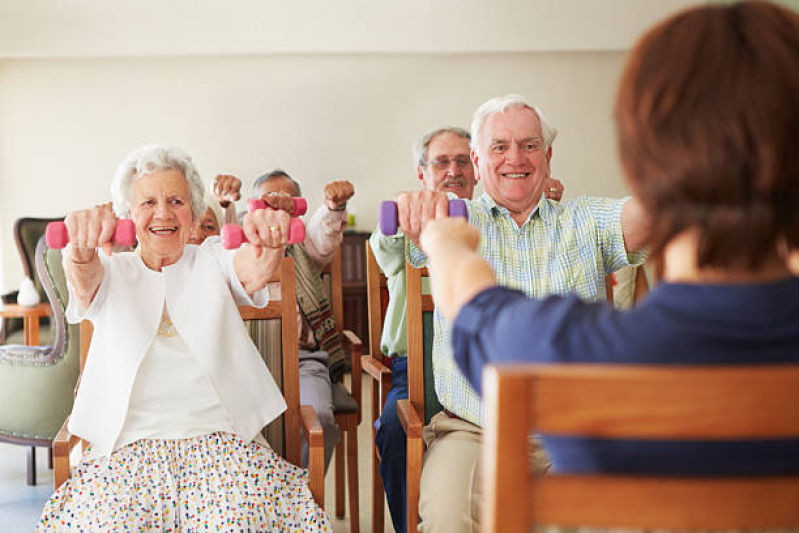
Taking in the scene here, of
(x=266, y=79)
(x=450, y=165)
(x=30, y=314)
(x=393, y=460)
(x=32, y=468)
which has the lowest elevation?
(x=32, y=468)

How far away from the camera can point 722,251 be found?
0.83 metres

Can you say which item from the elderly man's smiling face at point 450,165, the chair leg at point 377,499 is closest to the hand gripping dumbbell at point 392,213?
the chair leg at point 377,499

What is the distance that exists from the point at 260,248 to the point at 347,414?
3.24 ft

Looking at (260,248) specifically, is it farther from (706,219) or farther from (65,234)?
(706,219)

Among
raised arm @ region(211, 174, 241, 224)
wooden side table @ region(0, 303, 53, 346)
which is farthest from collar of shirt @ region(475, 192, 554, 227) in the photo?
wooden side table @ region(0, 303, 53, 346)

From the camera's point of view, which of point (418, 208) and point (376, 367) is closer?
point (418, 208)

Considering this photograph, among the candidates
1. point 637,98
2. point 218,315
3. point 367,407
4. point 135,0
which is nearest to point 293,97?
point 135,0

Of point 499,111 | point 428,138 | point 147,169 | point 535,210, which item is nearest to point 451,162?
point 428,138

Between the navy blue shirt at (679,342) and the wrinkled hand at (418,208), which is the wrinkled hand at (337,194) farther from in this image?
the navy blue shirt at (679,342)

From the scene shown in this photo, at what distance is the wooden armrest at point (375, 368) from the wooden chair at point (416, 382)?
34cm

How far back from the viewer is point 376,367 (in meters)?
2.56

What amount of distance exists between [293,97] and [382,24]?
0.87 metres

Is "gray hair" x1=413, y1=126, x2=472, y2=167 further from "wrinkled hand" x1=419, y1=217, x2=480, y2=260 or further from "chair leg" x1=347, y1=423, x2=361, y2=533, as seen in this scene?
"wrinkled hand" x1=419, y1=217, x2=480, y2=260

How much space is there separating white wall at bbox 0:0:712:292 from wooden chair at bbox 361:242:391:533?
3.40 meters
